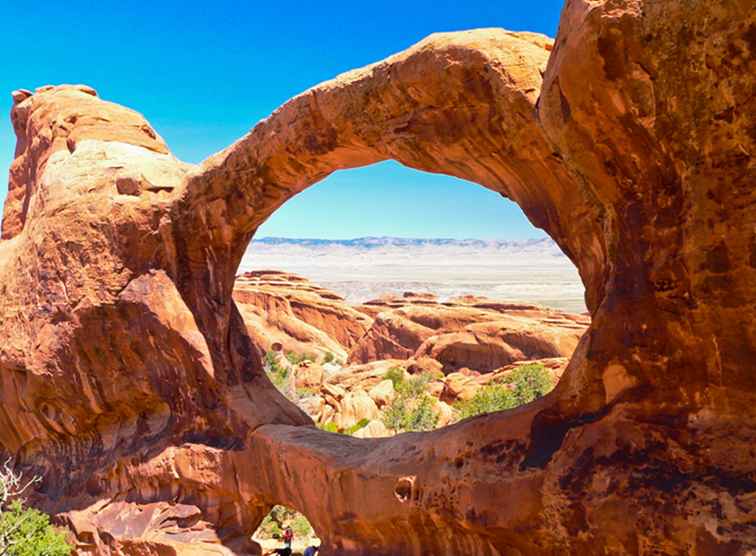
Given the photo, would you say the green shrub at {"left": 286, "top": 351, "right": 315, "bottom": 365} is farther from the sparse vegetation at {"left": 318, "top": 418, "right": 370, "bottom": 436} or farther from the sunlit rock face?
the sunlit rock face

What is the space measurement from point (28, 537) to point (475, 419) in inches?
276

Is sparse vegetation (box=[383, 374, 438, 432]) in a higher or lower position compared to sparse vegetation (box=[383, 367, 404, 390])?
higher

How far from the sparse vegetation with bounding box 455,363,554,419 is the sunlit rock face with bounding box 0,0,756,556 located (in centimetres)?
1283

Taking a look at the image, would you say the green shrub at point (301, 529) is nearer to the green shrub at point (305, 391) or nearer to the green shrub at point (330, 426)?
the green shrub at point (330, 426)

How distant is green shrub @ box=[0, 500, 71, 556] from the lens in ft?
28.2

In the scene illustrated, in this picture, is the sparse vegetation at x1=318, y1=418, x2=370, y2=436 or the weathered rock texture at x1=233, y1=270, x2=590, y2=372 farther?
the weathered rock texture at x1=233, y1=270, x2=590, y2=372

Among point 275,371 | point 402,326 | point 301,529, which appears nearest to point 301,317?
point 402,326

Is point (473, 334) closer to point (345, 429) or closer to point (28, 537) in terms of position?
point (345, 429)

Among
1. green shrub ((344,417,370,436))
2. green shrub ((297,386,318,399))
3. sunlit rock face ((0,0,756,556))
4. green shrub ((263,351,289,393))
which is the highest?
sunlit rock face ((0,0,756,556))

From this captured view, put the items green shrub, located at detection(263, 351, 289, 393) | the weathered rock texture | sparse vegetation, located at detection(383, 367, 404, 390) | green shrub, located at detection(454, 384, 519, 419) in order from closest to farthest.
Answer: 1. green shrub, located at detection(454, 384, 519, 419)
2. green shrub, located at detection(263, 351, 289, 393)
3. sparse vegetation, located at detection(383, 367, 404, 390)
4. the weathered rock texture

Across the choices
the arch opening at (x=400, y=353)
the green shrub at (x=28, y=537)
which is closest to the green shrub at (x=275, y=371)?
the arch opening at (x=400, y=353)

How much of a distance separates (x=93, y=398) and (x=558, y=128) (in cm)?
980

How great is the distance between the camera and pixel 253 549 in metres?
9.88

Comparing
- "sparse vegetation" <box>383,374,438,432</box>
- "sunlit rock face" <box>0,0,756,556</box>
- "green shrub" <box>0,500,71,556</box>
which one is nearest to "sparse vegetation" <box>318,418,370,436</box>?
"sparse vegetation" <box>383,374,438,432</box>
